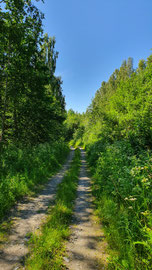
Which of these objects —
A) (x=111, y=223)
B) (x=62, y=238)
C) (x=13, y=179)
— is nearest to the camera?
(x=62, y=238)

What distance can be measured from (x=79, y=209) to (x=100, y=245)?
169 centimetres

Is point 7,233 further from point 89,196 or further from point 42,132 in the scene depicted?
point 42,132

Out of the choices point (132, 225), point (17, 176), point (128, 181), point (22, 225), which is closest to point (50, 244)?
point (22, 225)

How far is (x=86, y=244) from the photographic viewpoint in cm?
277

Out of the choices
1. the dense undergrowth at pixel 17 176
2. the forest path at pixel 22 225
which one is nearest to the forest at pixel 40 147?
the dense undergrowth at pixel 17 176

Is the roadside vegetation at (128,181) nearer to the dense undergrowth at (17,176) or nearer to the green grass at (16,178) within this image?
the green grass at (16,178)

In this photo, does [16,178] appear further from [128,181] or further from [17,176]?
[128,181]

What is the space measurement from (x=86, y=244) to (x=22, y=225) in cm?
182

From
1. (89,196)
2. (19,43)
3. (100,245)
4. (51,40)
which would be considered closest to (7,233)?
(100,245)

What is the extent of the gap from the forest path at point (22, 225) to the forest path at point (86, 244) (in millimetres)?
983

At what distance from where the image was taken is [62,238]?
2898 millimetres

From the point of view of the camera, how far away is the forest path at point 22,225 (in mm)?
2312

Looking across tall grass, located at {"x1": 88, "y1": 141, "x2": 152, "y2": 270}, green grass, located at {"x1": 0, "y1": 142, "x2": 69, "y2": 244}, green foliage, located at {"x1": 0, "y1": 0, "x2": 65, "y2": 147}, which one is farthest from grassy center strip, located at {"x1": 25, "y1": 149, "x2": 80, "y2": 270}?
green foliage, located at {"x1": 0, "y1": 0, "x2": 65, "y2": 147}

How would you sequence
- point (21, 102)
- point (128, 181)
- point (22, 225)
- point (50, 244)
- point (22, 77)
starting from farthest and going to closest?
1. point (21, 102)
2. point (22, 77)
3. point (128, 181)
4. point (22, 225)
5. point (50, 244)
